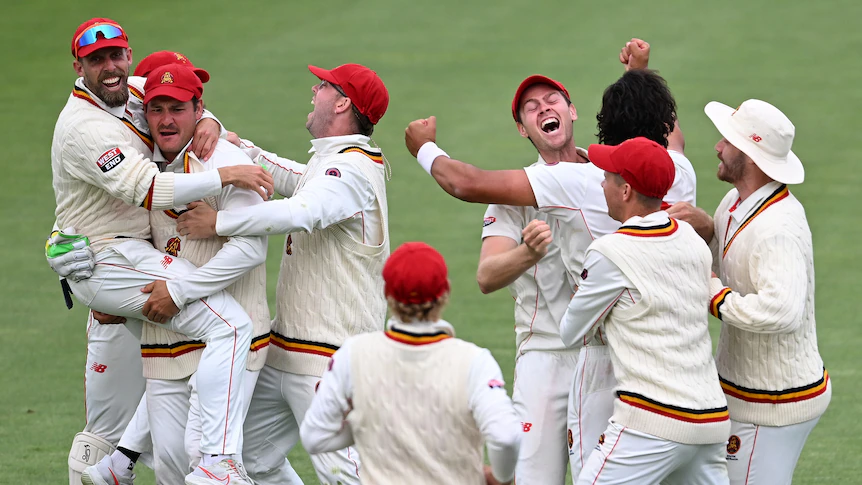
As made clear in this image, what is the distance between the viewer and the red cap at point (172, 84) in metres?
5.29

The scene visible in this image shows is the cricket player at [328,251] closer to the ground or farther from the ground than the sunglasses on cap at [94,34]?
closer to the ground

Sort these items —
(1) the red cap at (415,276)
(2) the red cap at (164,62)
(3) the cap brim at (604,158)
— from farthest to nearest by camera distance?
(2) the red cap at (164,62) → (3) the cap brim at (604,158) → (1) the red cap at (415,276)

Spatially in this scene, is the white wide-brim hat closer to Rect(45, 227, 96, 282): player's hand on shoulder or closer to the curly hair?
the curly hair

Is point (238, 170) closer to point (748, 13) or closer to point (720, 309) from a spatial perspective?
point (720, 309)

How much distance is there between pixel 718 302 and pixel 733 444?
688 millimetres

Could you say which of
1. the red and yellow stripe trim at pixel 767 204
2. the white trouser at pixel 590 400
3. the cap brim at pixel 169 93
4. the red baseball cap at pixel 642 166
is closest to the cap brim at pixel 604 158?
the red baseball cap at pixel 642 166

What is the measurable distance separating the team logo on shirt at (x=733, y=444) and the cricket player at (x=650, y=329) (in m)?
0.32

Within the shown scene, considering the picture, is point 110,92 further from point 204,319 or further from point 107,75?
point 204,319

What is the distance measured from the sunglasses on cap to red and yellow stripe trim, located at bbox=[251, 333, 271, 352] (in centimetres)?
154

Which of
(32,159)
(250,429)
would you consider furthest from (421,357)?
(32,159)

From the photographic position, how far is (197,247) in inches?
213

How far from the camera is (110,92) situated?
5.38 m

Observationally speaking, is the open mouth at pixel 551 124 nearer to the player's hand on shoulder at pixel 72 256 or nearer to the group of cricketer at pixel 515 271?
the group of cricketer at pixel 515 271

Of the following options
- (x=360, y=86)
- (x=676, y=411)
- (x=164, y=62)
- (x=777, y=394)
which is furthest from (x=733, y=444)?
(x=164, y=62)
